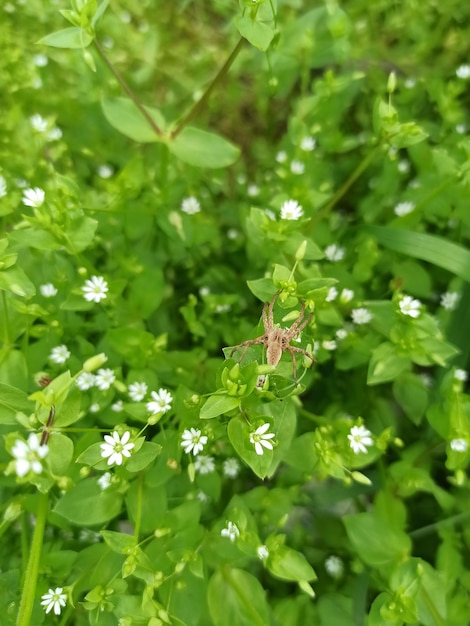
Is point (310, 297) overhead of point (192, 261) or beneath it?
overhead

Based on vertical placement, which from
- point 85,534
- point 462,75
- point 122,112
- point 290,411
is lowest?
point 85,534

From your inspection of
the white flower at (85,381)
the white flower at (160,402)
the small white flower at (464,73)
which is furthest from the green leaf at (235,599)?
the small white flower at (464,73)

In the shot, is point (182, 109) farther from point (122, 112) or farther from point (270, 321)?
point (270, 321)

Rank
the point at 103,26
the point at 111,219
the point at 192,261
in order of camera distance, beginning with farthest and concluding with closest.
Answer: the point at 103,26 < the point at 192,261 < the point at 111,219

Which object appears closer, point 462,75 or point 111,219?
point 111,219

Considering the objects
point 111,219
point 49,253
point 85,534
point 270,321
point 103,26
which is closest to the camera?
point 270,321

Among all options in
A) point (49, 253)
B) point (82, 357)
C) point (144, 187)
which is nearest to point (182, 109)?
point (144, 187)

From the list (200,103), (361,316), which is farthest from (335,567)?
(200,103)

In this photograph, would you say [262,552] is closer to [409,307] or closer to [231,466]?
[231,466]
